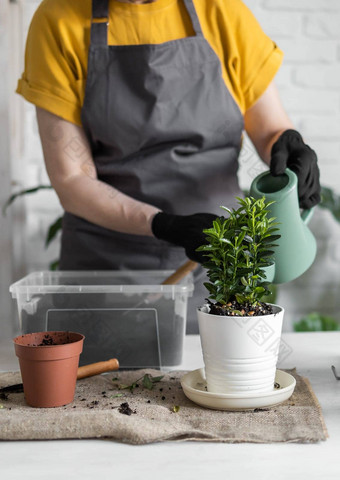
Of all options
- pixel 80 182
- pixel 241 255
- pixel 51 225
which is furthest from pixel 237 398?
pixel 51 225

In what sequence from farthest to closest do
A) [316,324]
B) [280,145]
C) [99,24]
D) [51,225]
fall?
[316,324]
[51,225]
[99,24]
[280,145]

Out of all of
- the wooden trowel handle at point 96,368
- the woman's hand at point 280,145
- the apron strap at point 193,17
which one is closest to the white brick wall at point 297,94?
the woman's hand at point 280,145

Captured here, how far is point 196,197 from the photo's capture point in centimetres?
140

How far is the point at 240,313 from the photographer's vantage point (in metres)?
0.77

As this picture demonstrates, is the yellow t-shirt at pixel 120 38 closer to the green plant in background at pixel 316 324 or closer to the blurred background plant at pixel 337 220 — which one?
the blurred background plant at pixel 337 220

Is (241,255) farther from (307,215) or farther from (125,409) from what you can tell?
(307,215)

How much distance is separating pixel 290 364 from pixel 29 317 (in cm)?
45

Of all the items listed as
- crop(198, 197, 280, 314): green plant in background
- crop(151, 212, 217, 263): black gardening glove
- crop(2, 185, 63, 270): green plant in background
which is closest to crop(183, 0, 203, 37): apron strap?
crop(151, 212, 217, 263): black gardening glove

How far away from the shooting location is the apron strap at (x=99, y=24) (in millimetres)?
1343

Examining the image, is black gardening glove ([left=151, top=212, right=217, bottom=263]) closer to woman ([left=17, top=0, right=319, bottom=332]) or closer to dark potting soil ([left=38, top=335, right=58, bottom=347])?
woman ([left=17, top=0, right=319, bottom=332])

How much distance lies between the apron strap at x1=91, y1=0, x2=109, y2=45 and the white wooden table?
937mm

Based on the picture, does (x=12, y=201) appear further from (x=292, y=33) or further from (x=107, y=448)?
(x=107, y=448)

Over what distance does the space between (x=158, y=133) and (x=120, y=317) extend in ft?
1.64

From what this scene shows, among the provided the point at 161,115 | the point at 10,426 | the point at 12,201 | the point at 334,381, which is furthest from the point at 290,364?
the point at 12,201
